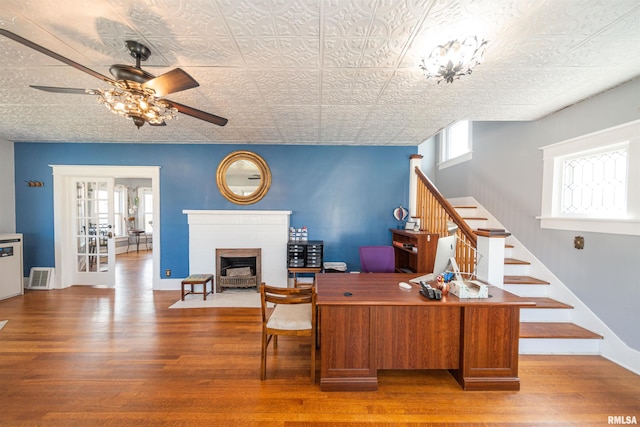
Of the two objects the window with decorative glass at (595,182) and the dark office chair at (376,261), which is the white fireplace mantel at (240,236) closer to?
the dark office chair at (376,261)

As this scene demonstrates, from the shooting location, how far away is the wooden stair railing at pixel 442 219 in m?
2.69

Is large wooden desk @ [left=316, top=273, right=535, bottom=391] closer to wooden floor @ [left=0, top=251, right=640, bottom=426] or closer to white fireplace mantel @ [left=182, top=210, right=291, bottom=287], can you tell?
wooden floor @ [left=0, top=251, right=640, bottom=426]

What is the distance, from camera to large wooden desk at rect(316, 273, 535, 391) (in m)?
1.86

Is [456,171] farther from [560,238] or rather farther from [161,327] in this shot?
[161,327]

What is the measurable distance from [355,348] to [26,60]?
3364 millimetres

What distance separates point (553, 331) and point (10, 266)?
7.33 metres

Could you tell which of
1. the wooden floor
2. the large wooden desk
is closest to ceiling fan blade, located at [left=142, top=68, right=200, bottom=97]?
the large wooden desk

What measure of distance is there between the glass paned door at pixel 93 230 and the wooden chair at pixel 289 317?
4065 millimetres

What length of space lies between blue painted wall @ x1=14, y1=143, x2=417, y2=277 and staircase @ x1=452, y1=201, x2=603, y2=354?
1813 mm

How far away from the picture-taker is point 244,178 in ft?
13.9

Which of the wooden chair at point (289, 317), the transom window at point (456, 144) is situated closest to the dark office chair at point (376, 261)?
the wooden chair at point (289, 317)

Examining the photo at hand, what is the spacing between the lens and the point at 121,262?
6.22 m
